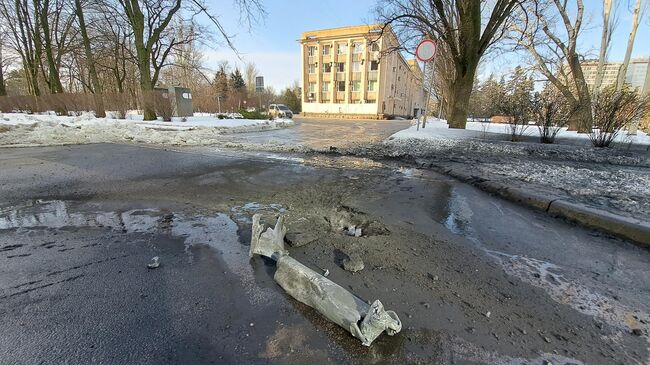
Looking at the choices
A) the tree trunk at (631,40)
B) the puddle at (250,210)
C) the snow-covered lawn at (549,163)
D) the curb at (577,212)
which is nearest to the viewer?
the curb at (577,212)

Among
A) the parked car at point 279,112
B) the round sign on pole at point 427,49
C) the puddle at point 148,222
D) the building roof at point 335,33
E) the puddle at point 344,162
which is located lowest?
the puddle at point 148,222

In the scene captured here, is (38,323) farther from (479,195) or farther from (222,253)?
(479,195)

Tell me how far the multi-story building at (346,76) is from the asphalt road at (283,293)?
147 feet

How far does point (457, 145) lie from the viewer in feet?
29.7

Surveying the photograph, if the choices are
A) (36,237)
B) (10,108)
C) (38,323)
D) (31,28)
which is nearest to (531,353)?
(38,323)

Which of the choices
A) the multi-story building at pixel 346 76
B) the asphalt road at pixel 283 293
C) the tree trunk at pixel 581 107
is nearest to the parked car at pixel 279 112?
the multi-story building at pixel 346 76

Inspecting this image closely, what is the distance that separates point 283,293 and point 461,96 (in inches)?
499

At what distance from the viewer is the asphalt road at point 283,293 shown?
1581mm

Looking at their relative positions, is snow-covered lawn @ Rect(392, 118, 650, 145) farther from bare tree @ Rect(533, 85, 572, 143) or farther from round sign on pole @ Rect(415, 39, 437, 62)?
round sign on pole @ Rect(415, 39, 437, 62)

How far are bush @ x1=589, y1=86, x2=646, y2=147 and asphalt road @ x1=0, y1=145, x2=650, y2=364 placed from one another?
6.58 meters

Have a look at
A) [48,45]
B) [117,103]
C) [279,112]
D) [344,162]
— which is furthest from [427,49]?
[48,45]

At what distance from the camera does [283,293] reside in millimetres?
2047

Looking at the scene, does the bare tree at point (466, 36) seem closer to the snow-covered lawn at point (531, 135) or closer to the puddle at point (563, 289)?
the snow-covered lawn at point (531, 135)

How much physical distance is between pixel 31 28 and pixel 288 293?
33.5m
